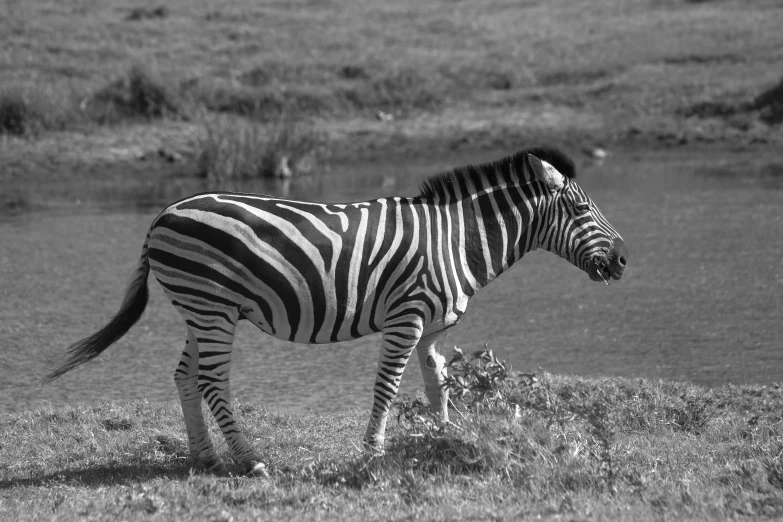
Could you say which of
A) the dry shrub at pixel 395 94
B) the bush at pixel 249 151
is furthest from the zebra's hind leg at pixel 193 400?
the dry shrub at pixel 395 94

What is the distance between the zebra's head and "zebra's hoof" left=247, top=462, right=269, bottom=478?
2293mm

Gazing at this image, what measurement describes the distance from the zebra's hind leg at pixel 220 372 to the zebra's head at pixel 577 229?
82.7 inches

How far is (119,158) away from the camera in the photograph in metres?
20.9

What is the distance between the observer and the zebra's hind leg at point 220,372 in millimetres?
6418

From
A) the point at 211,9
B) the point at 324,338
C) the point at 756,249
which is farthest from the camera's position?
the point at 211,9

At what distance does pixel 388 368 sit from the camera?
658 centimetres

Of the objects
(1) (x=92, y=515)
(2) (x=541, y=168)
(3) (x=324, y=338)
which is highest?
(2) (x=541, y=168)

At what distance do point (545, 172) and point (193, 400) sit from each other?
2.63 meters

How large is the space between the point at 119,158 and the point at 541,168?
1536 centimetres

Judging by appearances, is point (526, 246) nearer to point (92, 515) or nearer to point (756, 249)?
→ point (92, 515)

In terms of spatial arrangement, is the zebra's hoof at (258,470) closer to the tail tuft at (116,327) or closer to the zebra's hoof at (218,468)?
the zebra's hoof at (218,468)

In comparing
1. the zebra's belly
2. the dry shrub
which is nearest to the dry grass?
the dry shrub

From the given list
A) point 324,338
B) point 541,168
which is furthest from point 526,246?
point 324,338

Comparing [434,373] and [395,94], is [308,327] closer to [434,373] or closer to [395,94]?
[434,373]
